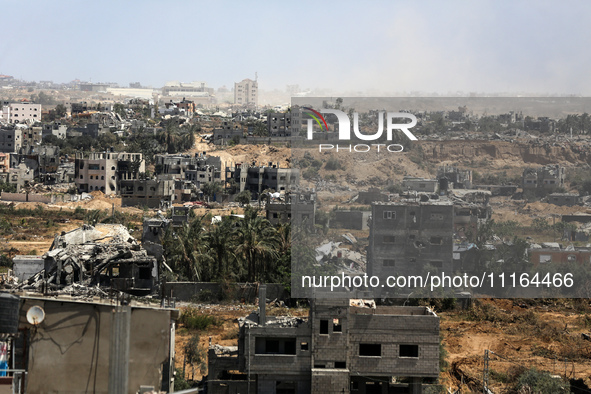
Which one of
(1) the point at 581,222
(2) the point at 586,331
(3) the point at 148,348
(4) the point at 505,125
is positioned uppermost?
(4) the point at 505,125

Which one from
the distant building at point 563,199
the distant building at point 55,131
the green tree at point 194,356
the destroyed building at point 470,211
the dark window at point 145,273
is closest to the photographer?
the green tree at point 194,356

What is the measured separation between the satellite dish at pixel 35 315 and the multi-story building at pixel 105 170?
186 ft

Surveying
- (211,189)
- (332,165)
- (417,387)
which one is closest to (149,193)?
(211,189)

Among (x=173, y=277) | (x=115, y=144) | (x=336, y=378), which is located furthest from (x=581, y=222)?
(x=115, y=144)

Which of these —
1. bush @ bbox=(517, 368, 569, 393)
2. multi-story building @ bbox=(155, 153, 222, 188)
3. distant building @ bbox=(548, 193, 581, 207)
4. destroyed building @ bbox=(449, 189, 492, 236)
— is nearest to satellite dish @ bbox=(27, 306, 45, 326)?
bush @ bbox=(517, 368, 569, 393)

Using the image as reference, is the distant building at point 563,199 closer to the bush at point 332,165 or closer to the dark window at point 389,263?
the dark window at point 389,263

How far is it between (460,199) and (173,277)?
1075 cm

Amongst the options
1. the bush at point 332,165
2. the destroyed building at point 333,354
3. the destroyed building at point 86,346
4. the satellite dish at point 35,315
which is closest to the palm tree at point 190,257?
the bush at point 332,165

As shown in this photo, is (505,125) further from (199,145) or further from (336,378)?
(199,145)

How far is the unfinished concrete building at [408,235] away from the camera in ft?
83.6

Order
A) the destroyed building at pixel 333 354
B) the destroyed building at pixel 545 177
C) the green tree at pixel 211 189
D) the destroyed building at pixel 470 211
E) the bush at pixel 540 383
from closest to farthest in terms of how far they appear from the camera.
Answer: the destroyed building at pixel 333 354 < the bush at pixel 540 383 < the destroyed building at pixel 545 177 < the destroyed building at pixel 470 211 < the green tree at pixel 211 189

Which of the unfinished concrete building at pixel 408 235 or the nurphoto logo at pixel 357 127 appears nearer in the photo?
the nurphoto logo at pixel 357 127

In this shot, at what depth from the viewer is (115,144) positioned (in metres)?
91.2

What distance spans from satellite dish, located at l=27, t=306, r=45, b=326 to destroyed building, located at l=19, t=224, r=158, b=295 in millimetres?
9365
